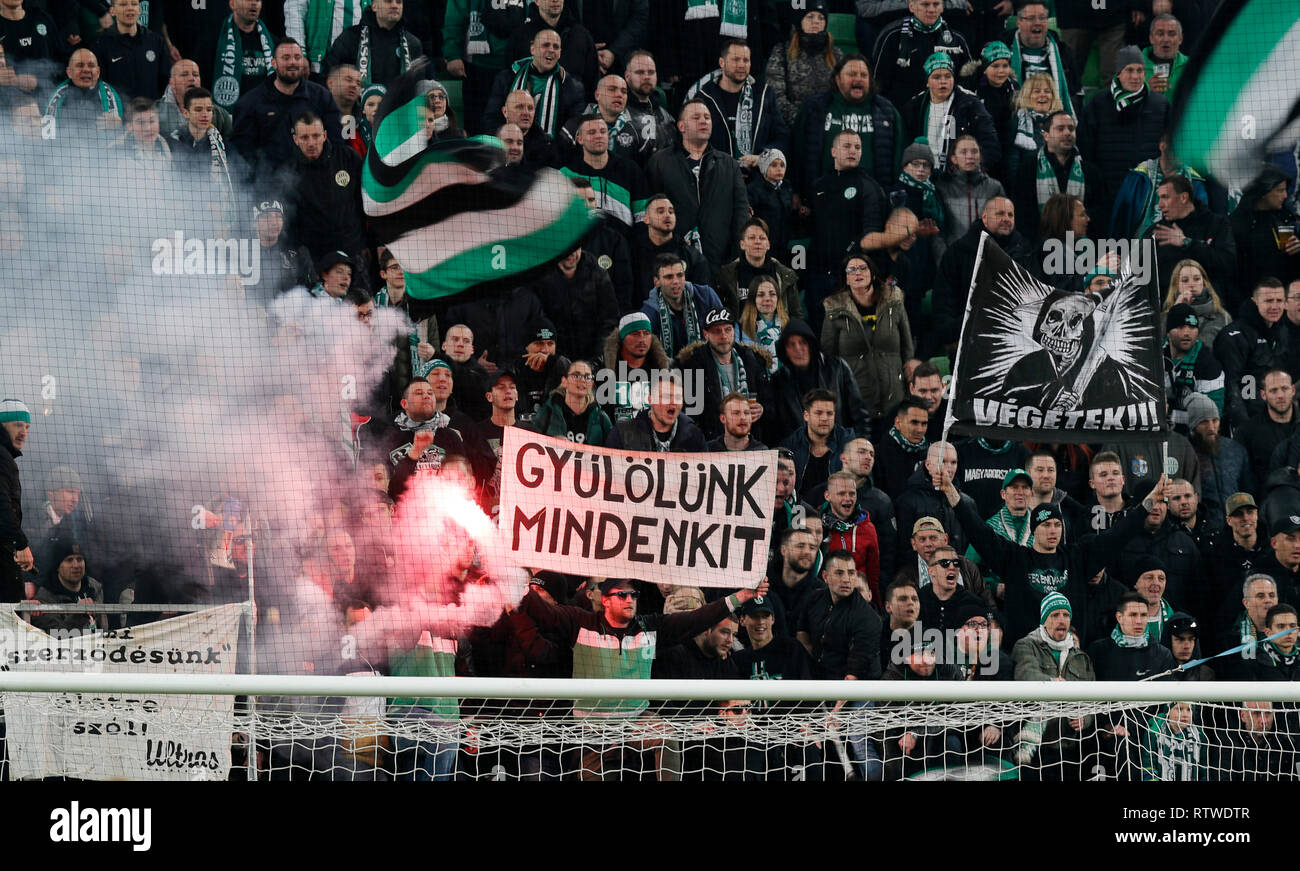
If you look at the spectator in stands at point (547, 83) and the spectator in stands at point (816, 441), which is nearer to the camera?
the spectator in stands at point (816, 441)

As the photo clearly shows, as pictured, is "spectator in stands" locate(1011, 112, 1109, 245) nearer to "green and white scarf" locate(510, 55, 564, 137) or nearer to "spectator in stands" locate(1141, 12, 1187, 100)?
"spectator in stands" locate(1141, 12, 1187, 100)

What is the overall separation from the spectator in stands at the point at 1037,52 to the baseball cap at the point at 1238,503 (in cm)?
196

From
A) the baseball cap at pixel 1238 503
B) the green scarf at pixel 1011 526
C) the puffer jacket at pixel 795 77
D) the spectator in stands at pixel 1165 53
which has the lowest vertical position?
the green scarf at pixel 1011 526

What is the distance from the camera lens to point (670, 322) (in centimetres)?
674

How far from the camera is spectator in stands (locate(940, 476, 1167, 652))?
254 inches

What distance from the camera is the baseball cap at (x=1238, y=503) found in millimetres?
6742

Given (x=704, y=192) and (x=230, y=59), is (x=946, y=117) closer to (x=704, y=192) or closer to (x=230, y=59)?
(x=704, y=192)

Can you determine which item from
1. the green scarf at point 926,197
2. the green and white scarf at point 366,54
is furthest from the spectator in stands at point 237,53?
the green scarf at point 926,197

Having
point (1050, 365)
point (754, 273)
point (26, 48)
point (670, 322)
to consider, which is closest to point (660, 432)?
point (670, 322)

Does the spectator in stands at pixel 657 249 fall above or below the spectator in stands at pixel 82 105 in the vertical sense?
below

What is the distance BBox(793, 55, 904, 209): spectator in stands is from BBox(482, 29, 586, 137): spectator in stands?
1.04 meters

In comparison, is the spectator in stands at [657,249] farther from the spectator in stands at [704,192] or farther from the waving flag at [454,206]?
the waving flag at [454,206]

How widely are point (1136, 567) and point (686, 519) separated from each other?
74.3 inches

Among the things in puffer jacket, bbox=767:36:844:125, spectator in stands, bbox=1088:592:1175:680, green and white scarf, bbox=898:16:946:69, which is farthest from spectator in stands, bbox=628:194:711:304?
spectator in stands, bbox=1088:592:1175:680
